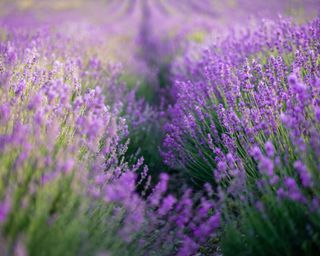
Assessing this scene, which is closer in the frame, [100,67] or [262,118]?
[262,118]

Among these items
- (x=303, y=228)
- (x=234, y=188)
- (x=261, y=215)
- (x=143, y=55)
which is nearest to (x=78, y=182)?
(x=234, y=188)

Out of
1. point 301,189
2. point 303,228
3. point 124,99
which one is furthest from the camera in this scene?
point 124,99

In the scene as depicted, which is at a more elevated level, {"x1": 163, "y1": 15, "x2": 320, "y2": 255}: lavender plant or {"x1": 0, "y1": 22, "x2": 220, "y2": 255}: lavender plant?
{"x1": 163, "y1": 15, "x2": 320, "y2": 255}: lavender plant

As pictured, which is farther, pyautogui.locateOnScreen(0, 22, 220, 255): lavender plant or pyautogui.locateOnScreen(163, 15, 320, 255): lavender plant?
pyautogui.locateOnScreen(163, 15, 320, 255): lavender plant

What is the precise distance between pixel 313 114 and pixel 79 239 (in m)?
1.38

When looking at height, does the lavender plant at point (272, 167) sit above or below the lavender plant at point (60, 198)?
above

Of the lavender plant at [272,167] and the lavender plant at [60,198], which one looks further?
the lavender plant at [272,167]

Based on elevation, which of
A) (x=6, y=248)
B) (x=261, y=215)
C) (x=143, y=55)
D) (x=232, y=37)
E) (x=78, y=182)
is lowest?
(x=6, y=248)

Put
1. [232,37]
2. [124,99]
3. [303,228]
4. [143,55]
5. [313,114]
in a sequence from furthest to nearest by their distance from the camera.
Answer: [143,55], [232,37], [124,99], [313,114], [303,228]

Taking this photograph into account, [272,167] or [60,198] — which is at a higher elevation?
[272,167]

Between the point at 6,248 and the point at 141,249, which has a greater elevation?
the point at 141,249

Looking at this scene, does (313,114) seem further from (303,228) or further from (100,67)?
(100,67)

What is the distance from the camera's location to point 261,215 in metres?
1.85

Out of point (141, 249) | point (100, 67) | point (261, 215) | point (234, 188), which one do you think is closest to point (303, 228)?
point (261, 215)
